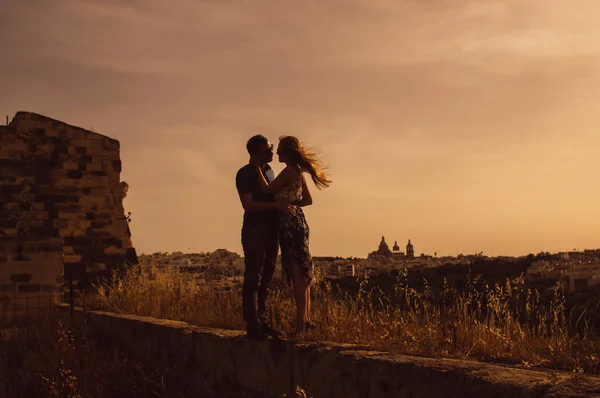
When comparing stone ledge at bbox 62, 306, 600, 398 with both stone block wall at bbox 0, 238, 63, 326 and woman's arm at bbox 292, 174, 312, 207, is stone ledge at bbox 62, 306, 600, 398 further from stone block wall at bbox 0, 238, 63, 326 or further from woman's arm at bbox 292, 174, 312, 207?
stone block wall at bbox 0, 238, 63, 326

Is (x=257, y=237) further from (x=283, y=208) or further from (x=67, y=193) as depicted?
(x=67, y=193)

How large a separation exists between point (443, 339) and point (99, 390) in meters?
3.65

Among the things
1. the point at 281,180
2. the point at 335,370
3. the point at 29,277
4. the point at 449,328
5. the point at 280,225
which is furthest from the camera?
the point at 29,277

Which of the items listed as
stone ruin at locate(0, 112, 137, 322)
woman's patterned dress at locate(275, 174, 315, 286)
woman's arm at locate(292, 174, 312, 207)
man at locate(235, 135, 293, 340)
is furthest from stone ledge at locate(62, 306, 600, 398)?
stone ruin at locate(0, 112, 137, 322)

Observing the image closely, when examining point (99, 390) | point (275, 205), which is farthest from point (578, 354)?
point (99, 390)

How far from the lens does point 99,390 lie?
6.84 m

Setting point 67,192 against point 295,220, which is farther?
point 67,192

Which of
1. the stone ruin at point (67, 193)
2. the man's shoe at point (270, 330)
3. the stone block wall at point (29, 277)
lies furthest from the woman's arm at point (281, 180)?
the stone ruin at point (67, 193)

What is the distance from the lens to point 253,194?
6125 millimetres

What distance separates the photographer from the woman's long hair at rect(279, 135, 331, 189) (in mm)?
5914

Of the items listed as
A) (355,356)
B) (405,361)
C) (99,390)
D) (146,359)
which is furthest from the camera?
(146,359)

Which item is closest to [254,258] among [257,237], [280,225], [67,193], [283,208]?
[257,237]

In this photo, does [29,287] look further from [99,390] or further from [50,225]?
[99,390]

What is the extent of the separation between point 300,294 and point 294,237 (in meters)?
0.51
